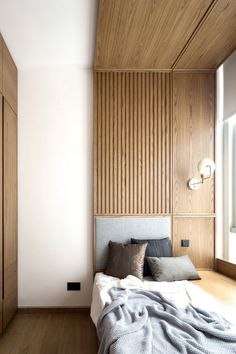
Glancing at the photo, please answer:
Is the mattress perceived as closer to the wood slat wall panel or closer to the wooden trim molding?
the wooden trim molding

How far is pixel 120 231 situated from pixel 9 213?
1.14m

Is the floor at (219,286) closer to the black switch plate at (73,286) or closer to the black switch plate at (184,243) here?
the black switch plate at (184,243)

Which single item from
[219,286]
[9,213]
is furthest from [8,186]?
[219,286]

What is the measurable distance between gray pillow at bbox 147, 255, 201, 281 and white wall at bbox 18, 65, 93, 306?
793 millimetres

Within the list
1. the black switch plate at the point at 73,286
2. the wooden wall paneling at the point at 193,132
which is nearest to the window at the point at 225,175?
the wooden wall paneling at the point at 193,132

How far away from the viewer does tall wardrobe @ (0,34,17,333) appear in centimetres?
296

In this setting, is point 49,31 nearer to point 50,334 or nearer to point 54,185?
point 54,185

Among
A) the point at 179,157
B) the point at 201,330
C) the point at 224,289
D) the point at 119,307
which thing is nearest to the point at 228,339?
the point at 201,330

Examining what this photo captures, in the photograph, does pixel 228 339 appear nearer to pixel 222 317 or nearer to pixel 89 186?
pixel 222 317

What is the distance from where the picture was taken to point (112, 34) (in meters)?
2.79

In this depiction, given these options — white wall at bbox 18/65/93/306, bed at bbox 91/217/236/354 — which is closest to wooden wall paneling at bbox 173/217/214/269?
bed at bbox 91/217/236/354

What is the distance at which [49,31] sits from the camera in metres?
2.93

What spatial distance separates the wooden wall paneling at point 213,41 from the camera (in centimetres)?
246

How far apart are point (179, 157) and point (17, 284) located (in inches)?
87.0
